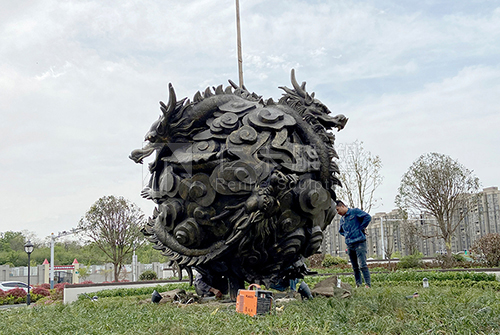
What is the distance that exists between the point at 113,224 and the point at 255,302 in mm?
20328

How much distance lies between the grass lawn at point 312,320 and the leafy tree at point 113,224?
18.4m

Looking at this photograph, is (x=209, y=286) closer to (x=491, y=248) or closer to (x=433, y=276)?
(x=433, y=276)

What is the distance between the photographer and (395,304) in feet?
15.3

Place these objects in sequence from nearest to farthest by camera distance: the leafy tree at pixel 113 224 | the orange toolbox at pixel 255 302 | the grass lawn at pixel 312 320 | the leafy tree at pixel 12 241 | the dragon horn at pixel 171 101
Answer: the grass lawn at pixel 312 320
the orange toolbox at pixel 255 302
the dragon horn at pixel 171 101
the leafy tree at pixel 113 224
the leafy tree at pixel 12 241

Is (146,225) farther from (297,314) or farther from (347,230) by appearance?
(347,230)

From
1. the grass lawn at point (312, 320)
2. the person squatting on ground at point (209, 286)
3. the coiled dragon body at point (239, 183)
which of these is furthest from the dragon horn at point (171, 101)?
the grass lawn at point (312, 320)

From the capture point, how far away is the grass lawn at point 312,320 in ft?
12.3

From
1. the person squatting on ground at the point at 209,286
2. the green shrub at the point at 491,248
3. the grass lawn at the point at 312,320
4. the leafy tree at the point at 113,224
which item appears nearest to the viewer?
the grass lawn at the point at 312,320

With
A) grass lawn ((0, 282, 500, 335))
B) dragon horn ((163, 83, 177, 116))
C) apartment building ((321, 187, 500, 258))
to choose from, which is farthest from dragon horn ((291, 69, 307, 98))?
apartment building ((321, 187, 500, 258))

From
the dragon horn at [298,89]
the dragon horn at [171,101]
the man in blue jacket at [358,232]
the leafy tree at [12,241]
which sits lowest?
the leafy tree at [12,241]

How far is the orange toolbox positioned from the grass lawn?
0.41ft

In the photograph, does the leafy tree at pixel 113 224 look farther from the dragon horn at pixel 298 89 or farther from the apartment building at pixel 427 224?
the dragon horn at pixel 298 89

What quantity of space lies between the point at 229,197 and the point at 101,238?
20025mm

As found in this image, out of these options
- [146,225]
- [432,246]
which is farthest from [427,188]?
[432,246]
